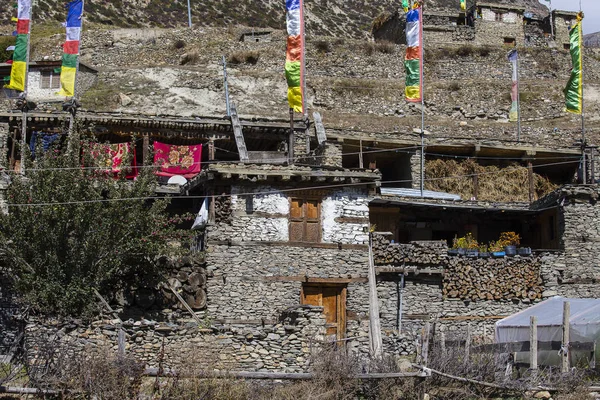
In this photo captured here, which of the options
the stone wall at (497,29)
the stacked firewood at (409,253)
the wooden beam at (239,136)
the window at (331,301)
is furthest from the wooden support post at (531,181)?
the stone wall at (497,29)

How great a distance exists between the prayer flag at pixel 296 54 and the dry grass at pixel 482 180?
6675 mm

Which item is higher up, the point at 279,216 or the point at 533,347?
the point at 279,216

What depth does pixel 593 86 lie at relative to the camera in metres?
51.8

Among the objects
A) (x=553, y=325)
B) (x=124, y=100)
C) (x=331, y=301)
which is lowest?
(x=553, y=325)

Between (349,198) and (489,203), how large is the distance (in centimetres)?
811

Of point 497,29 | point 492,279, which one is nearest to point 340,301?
point 492,279

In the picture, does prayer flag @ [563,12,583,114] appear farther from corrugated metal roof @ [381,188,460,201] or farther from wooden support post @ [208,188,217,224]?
wooden support post @ [208,188,217,224]

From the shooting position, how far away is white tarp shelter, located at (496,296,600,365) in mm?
→ 20500

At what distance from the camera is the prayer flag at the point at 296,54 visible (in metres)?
31.1

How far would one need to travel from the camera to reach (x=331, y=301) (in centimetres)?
2570

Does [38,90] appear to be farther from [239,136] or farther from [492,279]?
[492,279]

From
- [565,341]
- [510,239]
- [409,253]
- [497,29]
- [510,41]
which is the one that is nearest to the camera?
[565,341]

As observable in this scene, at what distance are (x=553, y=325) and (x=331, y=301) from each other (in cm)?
687

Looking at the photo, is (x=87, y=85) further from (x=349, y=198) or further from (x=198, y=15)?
(x=198, y=15)
